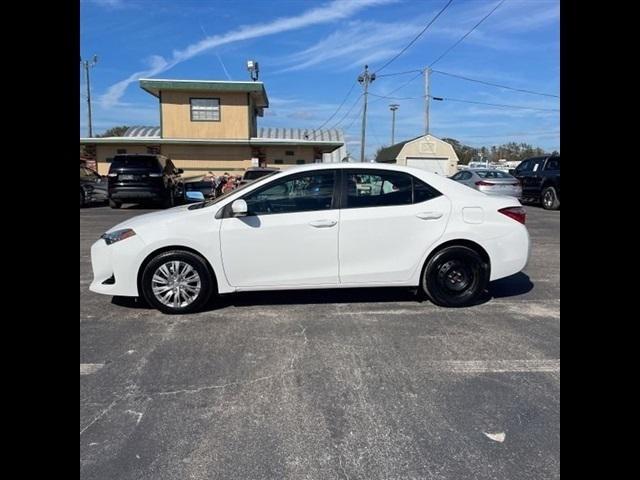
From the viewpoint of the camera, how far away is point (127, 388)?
3.41m

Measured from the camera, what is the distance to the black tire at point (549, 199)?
17.5 m

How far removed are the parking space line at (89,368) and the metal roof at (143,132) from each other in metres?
24.6

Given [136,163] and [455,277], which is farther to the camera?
[136,163]

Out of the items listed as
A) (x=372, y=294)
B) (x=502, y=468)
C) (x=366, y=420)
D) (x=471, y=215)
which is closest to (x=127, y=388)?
(x=366, y=420)

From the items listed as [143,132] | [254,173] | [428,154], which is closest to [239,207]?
[254,173]

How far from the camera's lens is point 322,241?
4.98 metres

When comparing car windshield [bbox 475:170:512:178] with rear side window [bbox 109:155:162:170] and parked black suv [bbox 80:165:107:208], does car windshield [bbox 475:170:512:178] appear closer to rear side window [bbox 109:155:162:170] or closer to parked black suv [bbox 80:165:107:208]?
rear side window [bbox 109:155:162:170]

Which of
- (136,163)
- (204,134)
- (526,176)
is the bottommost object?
(526,176)

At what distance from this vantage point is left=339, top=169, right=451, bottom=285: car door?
504 cm

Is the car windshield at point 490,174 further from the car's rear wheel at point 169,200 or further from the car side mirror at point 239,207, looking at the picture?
the car side mirror at point 239,207

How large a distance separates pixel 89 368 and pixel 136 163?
1406cm

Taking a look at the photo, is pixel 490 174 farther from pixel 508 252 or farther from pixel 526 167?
pixel 508 252

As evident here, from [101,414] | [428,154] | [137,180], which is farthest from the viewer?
[428,154]
